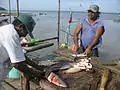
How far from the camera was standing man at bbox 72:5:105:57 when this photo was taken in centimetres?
577

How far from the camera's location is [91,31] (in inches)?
235

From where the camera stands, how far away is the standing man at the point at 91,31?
577cm

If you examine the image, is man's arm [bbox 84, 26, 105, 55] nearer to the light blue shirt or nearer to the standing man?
the standing man

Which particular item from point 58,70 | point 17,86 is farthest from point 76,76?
point 17,86

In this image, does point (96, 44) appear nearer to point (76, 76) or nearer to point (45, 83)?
point (76, 76)

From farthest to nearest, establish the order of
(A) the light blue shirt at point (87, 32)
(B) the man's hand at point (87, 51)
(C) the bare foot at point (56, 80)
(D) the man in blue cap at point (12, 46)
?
1. (A) the light blue shirt at point (87, 32)
2. (B) the man's hand at point (87, 51)
3. (C) the bare foot at point (56, 80)
4. (D) the man in blue cap at point (12, 46)

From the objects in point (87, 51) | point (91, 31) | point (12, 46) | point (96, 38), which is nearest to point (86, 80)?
point (12, 46)

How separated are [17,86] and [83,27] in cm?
265

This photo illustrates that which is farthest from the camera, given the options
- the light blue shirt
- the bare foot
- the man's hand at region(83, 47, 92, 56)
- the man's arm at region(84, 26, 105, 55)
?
the light blue shirt

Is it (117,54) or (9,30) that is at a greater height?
(9,30)

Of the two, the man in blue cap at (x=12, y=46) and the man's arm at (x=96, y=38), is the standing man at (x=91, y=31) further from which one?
the man in blue cap at (x=12, y=46)

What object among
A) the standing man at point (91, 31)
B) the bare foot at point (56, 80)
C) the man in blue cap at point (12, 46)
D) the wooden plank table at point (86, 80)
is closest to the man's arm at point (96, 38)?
the standing man at point (91, 31)

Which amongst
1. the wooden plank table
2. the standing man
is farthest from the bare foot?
the standing man

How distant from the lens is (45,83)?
350 cm
